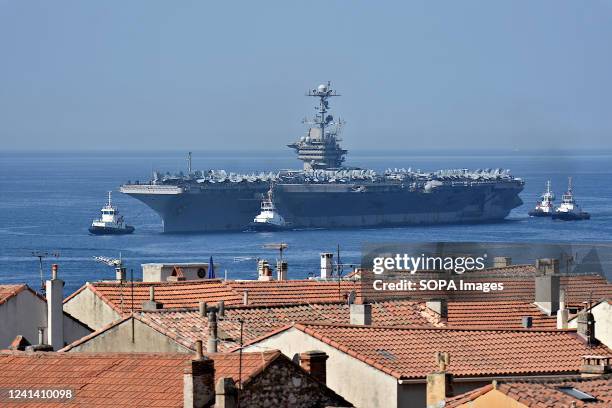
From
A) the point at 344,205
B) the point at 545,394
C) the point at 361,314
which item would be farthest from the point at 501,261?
the point at 344,205

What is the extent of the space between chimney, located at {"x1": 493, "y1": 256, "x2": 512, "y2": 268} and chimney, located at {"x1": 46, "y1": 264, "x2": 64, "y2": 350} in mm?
5446

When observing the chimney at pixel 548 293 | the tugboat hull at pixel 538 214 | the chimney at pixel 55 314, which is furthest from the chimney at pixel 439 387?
the tugboat hull at pixel 538 214

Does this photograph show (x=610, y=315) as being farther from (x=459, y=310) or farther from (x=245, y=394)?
(x=245, y=394)

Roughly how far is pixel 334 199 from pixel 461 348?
425 feet

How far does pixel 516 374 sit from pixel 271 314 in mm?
3726

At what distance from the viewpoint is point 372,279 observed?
1972cm

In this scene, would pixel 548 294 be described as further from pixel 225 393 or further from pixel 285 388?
pixel 225 393

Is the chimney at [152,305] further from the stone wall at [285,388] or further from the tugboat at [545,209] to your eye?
the tugboat at [545,209]

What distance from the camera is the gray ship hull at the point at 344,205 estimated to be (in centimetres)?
13938

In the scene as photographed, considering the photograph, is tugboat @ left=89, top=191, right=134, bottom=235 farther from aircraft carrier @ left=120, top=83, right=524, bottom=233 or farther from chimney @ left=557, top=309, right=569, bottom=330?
Answer: chimney @ left=557, top=309, right=569, bottom=330

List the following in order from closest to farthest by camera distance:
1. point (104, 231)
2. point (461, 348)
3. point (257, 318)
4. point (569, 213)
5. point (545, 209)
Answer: point (461, 348) → point (257, 318) → point (104, 231) → point (569, 213) → point (545, 209)

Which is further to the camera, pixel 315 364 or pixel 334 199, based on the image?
pixel 334 199

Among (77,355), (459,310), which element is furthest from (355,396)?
(459,310)

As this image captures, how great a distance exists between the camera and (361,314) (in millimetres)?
17406
